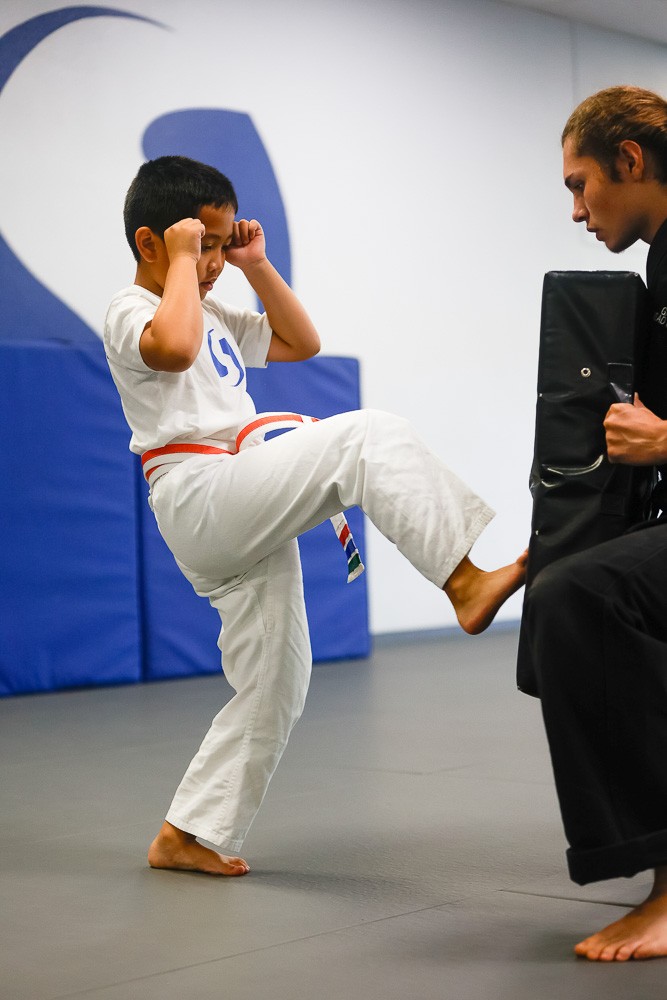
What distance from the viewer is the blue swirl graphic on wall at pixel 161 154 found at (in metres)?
5.36

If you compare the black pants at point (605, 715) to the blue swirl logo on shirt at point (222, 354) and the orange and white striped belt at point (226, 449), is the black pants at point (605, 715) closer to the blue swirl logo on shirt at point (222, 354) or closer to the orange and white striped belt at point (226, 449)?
the orange and white striped belt at point (226, 449)

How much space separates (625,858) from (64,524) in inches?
142

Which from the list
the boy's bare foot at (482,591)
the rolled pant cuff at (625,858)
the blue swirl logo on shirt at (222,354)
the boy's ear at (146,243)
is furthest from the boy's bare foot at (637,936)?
the boy's ear at (146,243)

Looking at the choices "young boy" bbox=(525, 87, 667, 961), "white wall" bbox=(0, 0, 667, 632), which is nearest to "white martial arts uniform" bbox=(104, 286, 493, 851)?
"young boy" bbox=(525, 87, 667, 961)

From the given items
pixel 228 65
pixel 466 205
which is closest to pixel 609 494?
pixel 228 65

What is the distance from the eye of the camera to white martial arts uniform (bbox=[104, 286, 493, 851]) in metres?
2.06

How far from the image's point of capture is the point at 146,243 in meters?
2.38

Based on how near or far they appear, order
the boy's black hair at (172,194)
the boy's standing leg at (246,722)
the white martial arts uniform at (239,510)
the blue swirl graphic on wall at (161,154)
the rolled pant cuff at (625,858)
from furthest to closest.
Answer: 1. the blue swirl graphic on wall at (161,154)
2. the boy's black hair at (172,194)
3. the boy's standing leg at (246,722)
4. the white martial arts uniform at (239,510)
5. the rolled pant cuff at (625,858)

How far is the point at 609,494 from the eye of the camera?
1.79 m

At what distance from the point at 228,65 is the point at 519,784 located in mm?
4350

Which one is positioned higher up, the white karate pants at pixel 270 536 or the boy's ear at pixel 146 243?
the boy's ear at pixel 146 243

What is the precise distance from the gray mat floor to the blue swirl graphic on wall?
6.87ft

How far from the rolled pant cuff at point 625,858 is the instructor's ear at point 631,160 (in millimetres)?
994

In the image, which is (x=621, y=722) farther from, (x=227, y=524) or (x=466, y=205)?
(x=466, y=205)
